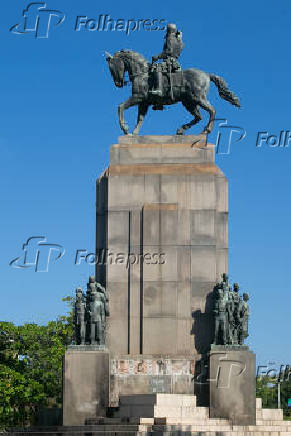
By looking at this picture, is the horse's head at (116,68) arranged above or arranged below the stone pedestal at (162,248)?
above

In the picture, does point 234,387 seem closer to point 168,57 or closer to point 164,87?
point 164,87

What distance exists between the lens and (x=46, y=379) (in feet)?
235

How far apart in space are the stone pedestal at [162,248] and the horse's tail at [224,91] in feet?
10.1

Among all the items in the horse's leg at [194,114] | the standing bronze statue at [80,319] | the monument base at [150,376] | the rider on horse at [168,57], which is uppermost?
the rider on horse at [168,57]

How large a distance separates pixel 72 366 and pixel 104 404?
6.01 ft

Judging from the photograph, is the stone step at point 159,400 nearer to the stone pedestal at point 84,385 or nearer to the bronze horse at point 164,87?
the stone pedestal at point 84,385

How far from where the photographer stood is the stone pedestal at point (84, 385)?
140 ft

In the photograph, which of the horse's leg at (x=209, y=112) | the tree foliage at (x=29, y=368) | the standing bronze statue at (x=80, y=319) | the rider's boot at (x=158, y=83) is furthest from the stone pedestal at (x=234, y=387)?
the tree foliage at (x=29, y=368)

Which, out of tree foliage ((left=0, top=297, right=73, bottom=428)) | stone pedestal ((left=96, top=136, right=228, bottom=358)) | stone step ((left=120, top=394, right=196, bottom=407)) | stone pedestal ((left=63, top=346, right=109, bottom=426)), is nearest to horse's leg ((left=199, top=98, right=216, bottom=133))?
stone pedestal ((left=96, top=136, right=228, bottom=358))

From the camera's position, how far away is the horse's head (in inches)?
1879

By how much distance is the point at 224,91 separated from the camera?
48000 millimetres

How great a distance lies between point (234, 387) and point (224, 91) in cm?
1270

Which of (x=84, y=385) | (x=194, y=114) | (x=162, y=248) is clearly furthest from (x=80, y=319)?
(x=194, y=114)

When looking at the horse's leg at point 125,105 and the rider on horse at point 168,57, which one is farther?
the horse's leg at point 125,105
